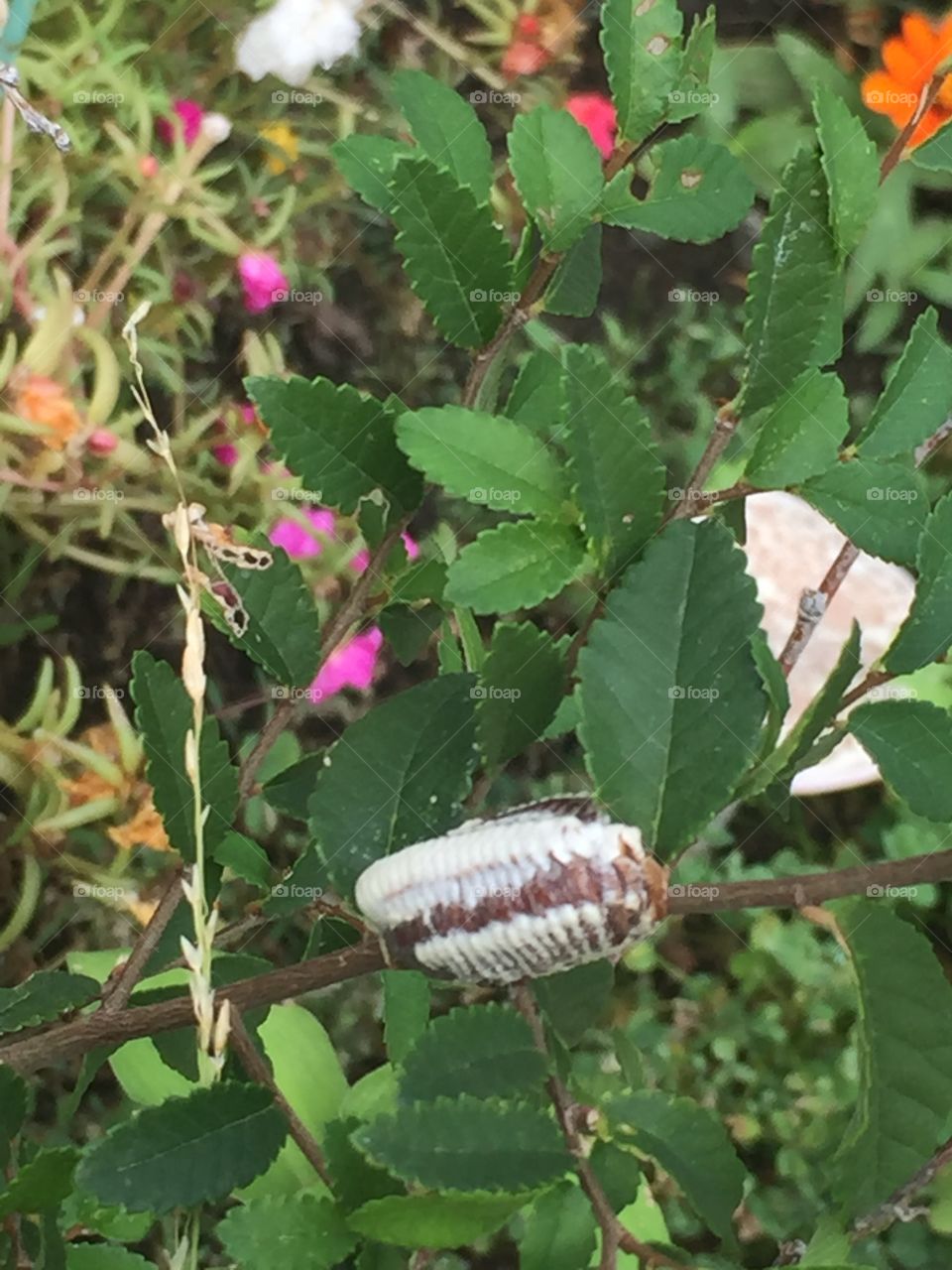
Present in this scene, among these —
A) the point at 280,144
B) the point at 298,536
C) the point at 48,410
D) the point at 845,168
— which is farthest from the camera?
the point at 280,144

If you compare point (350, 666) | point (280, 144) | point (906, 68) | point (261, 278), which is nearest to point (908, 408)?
point (350, 666)

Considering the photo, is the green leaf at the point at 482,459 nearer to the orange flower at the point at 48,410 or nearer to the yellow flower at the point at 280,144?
the orange flower at the point at 48,410

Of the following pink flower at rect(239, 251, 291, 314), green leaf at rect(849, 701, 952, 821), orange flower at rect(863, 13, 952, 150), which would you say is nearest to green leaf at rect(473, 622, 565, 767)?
green leaf at rect(849, 701, 952, 821)

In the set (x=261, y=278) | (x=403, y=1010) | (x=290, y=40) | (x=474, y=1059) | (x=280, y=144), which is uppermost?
(x=290, y=40)

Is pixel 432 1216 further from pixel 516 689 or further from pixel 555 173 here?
pixel 555 173

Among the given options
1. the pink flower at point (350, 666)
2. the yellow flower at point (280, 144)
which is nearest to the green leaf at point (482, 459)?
the pink flower at point (350, 666)

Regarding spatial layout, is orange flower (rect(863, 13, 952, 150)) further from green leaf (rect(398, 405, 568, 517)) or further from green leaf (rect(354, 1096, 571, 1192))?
green leaf (rect(354, 1096, 571, 1192))

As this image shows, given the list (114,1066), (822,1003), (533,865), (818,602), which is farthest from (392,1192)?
(822,1003)
